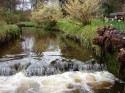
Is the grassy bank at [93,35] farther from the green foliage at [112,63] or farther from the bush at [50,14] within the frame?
the bush at [50,14]

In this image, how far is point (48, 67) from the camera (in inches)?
489

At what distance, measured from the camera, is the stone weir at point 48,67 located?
39.3ft

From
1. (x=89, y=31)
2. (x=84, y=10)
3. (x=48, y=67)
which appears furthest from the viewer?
(x=84, y=10)

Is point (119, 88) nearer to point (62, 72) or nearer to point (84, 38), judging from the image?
point (62, 72)

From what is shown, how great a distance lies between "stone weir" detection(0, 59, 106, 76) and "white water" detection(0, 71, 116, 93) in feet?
1.21

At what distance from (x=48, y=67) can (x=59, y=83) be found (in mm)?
1802

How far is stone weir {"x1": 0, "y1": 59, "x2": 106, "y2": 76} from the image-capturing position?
1198cm

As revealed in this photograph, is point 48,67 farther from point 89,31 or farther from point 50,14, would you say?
point 50,14

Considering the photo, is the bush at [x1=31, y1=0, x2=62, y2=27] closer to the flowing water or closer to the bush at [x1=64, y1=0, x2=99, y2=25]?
the bush at [x1=64, y1=0, x2=99, y2=25]

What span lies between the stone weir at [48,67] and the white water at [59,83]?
0.37 metres

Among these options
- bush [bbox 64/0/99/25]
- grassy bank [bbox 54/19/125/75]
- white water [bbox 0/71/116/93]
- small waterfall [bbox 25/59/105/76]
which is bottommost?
white water [bbox 0/71/116/93]

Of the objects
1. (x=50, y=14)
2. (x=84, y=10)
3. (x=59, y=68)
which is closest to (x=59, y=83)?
(x=59, y=68)

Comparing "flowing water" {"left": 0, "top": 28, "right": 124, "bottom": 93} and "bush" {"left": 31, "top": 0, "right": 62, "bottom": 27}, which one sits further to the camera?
"bush" {"left": 31, "top": 0, "right": 62, "bottom": 27}

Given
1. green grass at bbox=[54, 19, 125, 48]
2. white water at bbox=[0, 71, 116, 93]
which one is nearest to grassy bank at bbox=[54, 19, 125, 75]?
green grass at bbox=[54, 19, 125, 48]
